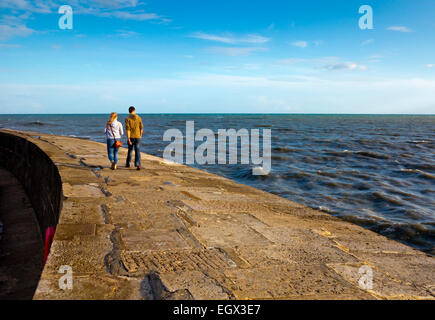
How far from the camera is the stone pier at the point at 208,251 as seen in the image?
259 cm

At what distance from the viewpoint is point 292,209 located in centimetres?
600

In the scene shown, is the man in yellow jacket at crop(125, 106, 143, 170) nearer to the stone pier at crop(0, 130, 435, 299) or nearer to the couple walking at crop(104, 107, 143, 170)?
the couple walking at crop(104, 107, 143, 170)

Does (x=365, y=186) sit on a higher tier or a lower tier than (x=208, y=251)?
lower

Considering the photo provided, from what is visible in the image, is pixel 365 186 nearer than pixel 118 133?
No

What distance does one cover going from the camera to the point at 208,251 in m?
3.33

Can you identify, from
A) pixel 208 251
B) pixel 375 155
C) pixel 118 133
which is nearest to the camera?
pixel 208 251

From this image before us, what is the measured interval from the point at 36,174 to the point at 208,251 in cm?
734

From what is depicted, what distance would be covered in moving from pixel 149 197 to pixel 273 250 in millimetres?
2511

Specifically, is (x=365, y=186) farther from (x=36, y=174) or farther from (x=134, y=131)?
(x=36, y=174)

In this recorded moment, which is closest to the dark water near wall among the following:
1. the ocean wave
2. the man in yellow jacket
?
the ocean wave

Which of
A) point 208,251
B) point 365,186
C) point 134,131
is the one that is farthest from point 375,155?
point 208,251

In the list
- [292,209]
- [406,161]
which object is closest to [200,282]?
[292,209]

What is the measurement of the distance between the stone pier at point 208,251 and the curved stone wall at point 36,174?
362 millimetres
